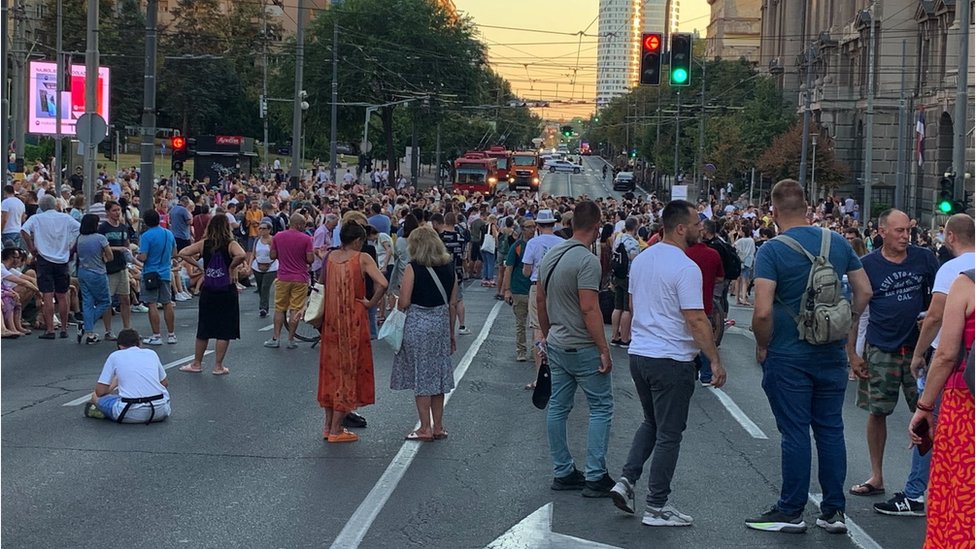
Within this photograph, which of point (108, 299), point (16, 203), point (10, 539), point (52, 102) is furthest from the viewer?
point (52, 102)

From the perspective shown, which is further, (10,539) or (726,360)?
(726,360)

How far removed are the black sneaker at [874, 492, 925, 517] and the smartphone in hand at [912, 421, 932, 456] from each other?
Answer: 1883 millimetres

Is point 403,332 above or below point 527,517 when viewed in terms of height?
above

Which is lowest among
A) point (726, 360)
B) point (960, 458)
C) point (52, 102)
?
point (726, 360)

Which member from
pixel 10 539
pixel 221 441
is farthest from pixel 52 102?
pixel 10 539

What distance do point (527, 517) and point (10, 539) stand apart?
2848mm

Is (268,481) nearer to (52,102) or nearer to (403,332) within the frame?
(403,332)

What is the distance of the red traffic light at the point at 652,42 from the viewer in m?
22.9

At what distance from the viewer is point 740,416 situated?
39.7 feet

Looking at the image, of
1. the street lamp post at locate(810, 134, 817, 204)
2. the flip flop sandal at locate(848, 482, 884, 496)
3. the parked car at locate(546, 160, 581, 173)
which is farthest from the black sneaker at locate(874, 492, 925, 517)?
the parked car at locate(546, 160, 581, 173)

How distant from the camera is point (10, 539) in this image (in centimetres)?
712

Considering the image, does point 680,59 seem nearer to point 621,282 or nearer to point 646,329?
point 621,282

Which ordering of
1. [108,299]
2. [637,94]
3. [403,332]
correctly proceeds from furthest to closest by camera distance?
[637,94] → [108,299] → [403,332]

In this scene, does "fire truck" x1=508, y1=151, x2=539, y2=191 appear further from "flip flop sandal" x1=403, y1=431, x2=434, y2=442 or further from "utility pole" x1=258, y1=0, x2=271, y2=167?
"flip flop sandal" x1=403, y1=431, x2=434, y2=442
